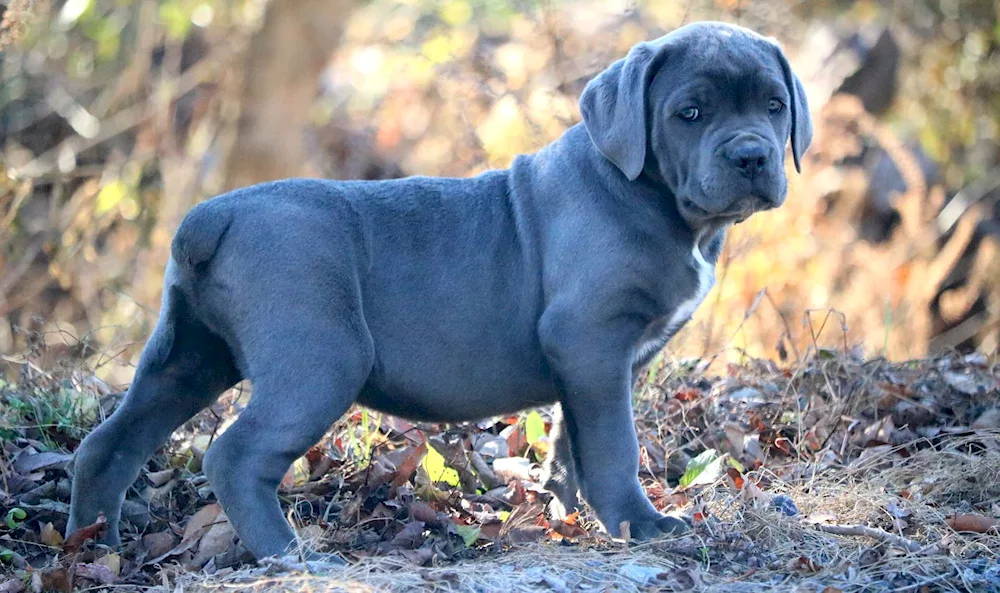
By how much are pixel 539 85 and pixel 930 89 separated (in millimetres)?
4833

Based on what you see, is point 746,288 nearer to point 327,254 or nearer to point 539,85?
point 539,85

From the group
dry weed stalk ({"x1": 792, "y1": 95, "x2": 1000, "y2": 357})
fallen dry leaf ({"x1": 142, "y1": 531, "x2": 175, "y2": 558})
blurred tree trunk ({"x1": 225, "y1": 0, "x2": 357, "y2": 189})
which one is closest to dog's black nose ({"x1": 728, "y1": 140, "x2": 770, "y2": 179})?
fallen dry leaf ({"x1": 142, "y1": 531, "x2": 175, "y2": 558})

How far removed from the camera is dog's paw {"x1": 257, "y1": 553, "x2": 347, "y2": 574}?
369cm

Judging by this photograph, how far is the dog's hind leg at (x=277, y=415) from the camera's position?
13.0ft

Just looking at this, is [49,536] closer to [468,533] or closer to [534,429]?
[468,533]

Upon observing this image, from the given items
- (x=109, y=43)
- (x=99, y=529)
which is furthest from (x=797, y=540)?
(x=109, y=43)

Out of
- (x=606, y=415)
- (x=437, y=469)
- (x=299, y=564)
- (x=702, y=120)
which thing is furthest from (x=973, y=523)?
(x=299, y=564)

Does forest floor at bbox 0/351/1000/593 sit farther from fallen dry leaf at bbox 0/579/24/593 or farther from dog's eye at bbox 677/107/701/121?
dog's eye at bbox 677/107/701/121

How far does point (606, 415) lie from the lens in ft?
13.6

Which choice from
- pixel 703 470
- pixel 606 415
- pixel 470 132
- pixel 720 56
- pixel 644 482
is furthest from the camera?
pixel 470 132

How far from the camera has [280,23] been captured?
1017 centimetres

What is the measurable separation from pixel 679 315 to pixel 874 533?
3.54 feet

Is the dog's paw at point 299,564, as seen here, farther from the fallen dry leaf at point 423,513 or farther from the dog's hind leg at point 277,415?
the fallen dry leaf at point 423,513

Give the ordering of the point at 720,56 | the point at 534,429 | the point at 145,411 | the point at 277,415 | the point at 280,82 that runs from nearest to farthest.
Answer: the point at 277,415 → the point at 720,56 → the point at 145,411 → the point at 534,429 → the point at 280,82
